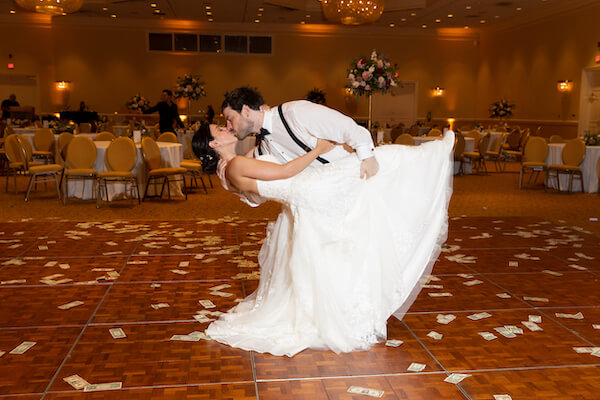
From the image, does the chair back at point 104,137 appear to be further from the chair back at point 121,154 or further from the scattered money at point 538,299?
the scattered money at point 538,299

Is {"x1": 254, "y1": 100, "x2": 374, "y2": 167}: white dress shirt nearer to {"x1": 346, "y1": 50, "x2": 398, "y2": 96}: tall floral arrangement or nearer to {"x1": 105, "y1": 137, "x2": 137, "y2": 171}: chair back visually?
{"x1": 346, "y1": 50, "x2": 398, "y2": 96}: tall floral arrangement

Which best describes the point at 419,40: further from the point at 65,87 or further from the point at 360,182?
the point at 360,182

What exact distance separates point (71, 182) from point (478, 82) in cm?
1607

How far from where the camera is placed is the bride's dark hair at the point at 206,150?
116 inches

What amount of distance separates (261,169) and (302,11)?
14684 mm

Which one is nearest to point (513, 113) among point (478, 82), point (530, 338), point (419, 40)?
point (478, 82)

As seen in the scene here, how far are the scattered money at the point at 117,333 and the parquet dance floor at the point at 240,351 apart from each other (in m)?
0.03

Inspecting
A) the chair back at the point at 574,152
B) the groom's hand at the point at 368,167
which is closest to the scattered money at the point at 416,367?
the groom's hand at the point at 368,167

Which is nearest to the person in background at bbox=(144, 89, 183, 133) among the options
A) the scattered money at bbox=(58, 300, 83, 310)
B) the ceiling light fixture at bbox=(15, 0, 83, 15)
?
the ceiling light fixture at bbox=(15, 0, 83, 15)

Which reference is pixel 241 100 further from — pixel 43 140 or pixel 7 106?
pixel 7 106

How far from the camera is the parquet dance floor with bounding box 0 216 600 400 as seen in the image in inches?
104

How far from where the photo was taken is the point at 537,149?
1005 cm

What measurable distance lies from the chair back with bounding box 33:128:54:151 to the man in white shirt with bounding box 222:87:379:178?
8.75 meters

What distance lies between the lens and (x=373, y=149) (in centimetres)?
310
